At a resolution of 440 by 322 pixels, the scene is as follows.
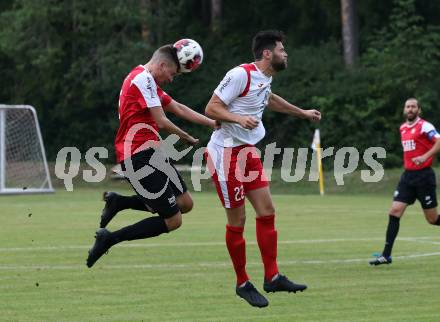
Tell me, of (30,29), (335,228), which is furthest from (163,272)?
(30,29)

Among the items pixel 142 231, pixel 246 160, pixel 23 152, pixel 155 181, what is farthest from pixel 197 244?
pixel 23 152

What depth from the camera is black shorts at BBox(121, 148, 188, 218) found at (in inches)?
416

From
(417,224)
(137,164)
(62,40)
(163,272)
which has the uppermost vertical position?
(137,164)

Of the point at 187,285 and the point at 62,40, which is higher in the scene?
the point at 187,285

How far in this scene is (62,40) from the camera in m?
45.0

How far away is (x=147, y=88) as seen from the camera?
10477mm

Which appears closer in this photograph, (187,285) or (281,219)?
(187,285)

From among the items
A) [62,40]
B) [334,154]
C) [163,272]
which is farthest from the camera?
[62,40]

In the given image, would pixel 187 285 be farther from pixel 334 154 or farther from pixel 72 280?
pixel 334 154

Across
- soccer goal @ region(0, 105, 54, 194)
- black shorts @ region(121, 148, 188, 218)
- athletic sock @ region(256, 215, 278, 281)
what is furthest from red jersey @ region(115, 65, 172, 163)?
soccer goal @ region(0, 105, 54, 194)

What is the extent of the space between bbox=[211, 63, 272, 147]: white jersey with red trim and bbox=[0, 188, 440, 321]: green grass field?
1651 millimetres

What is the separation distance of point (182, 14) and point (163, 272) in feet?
113

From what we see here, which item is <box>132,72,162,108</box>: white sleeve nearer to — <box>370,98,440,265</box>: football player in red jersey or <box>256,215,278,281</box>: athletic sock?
<box>256,215,278,281</box>: athletic sock

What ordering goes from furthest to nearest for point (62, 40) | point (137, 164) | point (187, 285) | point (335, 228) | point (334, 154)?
point (62, 40) → point (334, 154) → point (335, 228) → point (187, 285) → point (137, 164)
